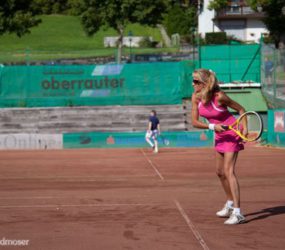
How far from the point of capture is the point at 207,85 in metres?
8.54

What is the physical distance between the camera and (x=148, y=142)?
26828mm

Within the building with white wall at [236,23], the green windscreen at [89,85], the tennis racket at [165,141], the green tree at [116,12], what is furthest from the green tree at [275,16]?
the building with white wall at [236,23]

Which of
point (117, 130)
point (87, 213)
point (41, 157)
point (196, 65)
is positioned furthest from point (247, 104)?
point (87, 213)

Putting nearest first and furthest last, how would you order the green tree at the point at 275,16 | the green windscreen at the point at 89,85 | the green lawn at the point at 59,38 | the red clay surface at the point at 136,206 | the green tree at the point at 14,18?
the red clay surface at the point at 136,206 → the green windscreen at the point at 89,85 → the green tree at the point at 275,16 → the green tree at the point at 14,18 → the green lawn at the point at 59,38

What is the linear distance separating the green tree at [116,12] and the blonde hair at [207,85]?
3561 centimetres

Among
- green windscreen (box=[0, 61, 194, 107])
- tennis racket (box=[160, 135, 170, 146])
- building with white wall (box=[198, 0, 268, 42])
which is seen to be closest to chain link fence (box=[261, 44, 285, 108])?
green windscreen (box=[0, 61, 194, 107])

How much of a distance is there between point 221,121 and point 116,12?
120 feet

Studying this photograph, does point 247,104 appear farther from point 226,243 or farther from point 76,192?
point 226,243

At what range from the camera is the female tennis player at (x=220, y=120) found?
8.52 meters

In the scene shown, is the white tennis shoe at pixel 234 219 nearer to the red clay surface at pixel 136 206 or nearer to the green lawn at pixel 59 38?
the red clay surface at pixel 136 206

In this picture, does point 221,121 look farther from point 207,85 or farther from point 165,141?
point 165,141

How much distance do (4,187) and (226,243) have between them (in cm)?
687

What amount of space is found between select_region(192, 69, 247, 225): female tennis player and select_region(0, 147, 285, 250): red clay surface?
445 mm

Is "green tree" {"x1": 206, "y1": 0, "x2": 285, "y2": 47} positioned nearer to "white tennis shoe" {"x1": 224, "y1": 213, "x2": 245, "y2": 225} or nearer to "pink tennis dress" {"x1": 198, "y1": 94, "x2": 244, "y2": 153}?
"pink tennis dress" {"x1": 198, "y1": 94, "x2": 244, "y2": 153}
